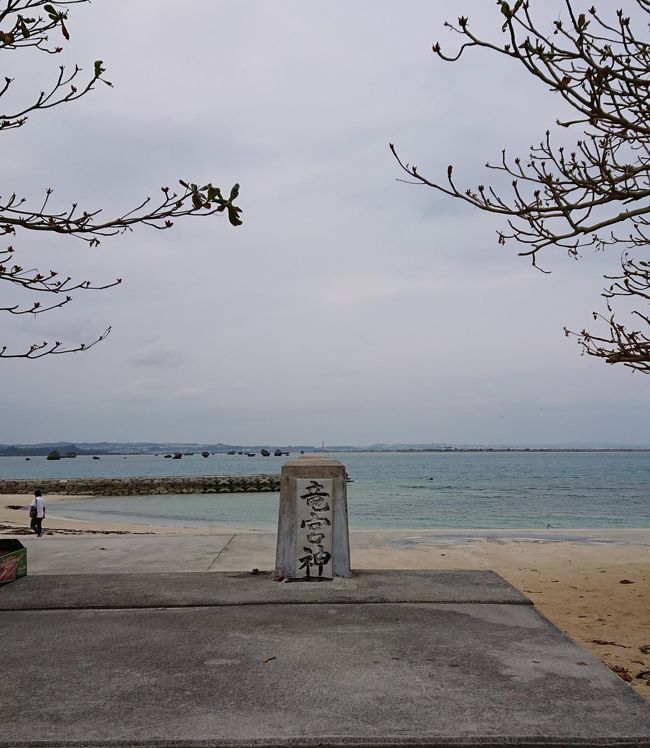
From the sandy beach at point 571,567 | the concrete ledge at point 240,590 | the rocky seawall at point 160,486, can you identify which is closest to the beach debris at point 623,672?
the sandy beach at point 571,567

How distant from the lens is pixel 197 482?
50.2m

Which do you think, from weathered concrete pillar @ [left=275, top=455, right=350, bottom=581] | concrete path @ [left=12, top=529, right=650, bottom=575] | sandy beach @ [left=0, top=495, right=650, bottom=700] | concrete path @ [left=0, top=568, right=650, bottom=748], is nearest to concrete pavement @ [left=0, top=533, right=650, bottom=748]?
concrete path @ [left=0, top=568, right=650, bottom=748]

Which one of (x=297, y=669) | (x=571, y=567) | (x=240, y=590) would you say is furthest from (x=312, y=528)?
(x=571, y=567)

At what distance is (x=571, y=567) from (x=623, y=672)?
671cm

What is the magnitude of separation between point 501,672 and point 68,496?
47.3m

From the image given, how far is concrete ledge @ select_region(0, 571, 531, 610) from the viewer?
20.5 feet

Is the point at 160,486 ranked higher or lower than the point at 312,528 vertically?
lower

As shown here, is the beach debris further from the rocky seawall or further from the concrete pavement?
the rocky seawall

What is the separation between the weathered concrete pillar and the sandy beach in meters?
2.46

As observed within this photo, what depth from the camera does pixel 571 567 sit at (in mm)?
11594

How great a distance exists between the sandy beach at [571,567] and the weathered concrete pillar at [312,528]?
2465mm

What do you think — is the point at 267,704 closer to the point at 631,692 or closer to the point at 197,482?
the point at 631,692

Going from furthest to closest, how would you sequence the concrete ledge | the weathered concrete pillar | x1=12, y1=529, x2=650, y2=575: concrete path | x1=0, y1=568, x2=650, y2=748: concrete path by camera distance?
1. x1=12, y1=529, x2=650, y2=575: concrete path
2. the weathered concrete pillar
3. the concrete ledge
4. x1=0, y1=568, x2=650, y2=748: concrete path

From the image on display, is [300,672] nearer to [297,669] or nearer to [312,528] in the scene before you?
[297,669]
